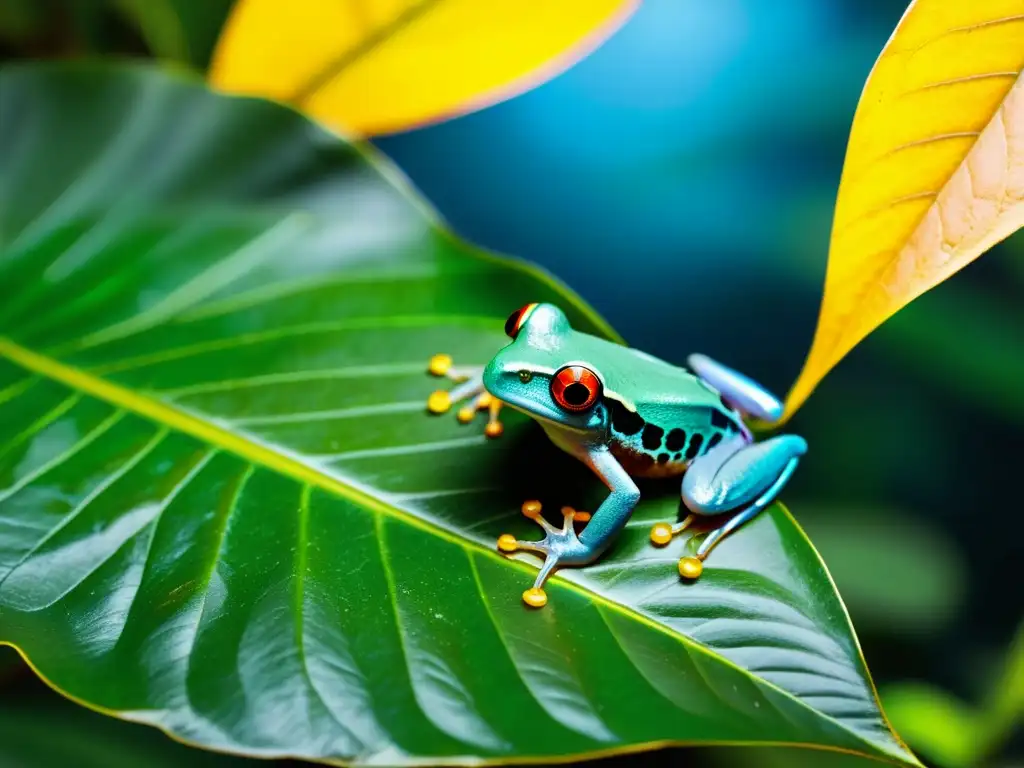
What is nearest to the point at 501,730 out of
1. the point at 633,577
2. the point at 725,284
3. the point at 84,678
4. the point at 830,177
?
the point at 633,577

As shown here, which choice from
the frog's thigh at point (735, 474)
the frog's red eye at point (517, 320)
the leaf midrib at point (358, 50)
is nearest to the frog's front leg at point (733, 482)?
the frog's thigh at point (735, 474)

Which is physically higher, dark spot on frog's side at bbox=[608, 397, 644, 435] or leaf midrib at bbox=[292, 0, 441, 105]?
leaf midrib at bbox=[292, 0, 441, 105]

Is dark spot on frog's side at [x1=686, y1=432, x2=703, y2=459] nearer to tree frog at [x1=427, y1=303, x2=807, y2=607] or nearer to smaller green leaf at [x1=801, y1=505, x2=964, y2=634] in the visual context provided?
tree frog at [x1=427, y1=303, x2=807, y2=607]

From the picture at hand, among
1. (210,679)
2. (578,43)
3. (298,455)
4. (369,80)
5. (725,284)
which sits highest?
(369,80)

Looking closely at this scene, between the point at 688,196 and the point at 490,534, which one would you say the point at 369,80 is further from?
the point at 490,534

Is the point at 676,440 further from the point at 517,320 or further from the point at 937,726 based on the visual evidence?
the point at 937,726

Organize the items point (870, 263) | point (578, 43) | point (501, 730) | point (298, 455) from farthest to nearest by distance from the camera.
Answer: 1. point (578, 43)
2. point (298, 455)
3. point (870, 263)
4. point (501, 730)

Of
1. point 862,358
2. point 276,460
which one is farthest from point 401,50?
point 862,358

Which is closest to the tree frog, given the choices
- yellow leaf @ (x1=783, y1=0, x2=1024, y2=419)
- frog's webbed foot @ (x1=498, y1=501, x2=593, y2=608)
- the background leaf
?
frog's webbed foot @ (x1=498, y1=501, x2=593, y2=608)
